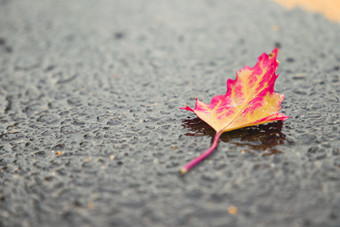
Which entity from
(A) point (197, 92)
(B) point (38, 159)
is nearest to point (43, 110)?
(B) point (38, 159)

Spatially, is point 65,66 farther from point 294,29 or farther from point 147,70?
point 294,29

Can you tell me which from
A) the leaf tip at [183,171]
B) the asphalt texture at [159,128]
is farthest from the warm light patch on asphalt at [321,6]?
the leaf tip at [183,171]

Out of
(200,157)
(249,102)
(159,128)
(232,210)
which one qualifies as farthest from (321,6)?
(232,210)

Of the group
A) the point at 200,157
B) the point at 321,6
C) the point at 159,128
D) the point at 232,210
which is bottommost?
the point at 232,210

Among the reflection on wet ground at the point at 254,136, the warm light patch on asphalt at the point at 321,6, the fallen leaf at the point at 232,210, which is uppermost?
the warm light patch on asphalt at the point at 321,6

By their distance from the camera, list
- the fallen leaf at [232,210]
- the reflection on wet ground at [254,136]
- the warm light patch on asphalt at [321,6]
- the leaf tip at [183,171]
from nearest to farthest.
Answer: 1. the fallen leaf at [232,210]
2. the leaf tip at [183,171]
3. the reflection on wet ground at [254,136]
4. the warm light patch on asphalt at [321,6]

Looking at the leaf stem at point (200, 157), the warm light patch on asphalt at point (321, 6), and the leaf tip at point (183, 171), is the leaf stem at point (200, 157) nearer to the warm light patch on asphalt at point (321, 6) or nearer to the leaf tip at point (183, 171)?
the leaf tip at point (183, 171)

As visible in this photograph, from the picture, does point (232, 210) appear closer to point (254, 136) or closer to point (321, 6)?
point (254, 136)

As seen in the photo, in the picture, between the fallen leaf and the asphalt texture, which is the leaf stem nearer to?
the asphalt texture

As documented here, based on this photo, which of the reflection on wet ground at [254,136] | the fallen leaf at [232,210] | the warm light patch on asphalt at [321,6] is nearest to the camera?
the fallen leaf at [232,210]
